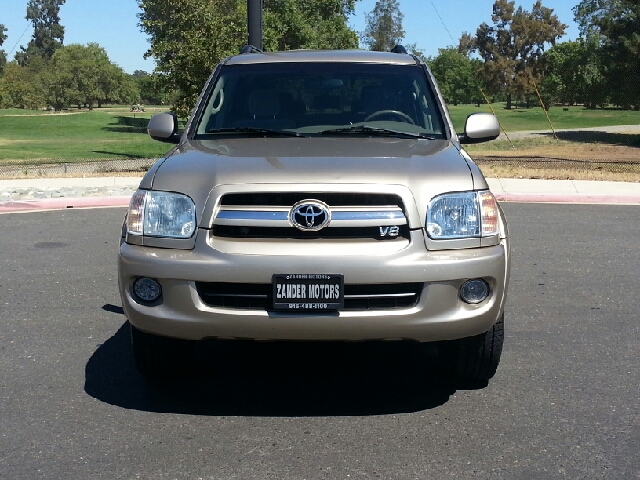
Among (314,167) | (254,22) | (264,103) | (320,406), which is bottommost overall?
(320,406)

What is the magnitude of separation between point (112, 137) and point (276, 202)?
50.1 metres

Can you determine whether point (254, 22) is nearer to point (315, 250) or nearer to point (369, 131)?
point (369, 131)

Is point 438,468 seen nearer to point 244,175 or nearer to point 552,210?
point 244,175

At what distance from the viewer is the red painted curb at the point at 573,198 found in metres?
14.4

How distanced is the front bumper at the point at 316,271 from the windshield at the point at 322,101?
135cm

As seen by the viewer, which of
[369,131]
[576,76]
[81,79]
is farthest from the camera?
[81,79]

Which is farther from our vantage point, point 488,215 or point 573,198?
point 573,198

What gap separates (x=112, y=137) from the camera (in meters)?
52.8

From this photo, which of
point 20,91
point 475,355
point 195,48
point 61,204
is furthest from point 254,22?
point 20,91

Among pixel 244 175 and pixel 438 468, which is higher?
pixel 244 175

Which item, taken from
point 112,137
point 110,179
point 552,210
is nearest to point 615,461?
point 552,210

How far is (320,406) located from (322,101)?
6.69 ft

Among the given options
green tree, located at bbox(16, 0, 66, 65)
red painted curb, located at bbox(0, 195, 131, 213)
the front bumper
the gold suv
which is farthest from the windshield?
green tree, located at bbox(16, 0, 66, 65)

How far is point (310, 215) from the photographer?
4.32 m
